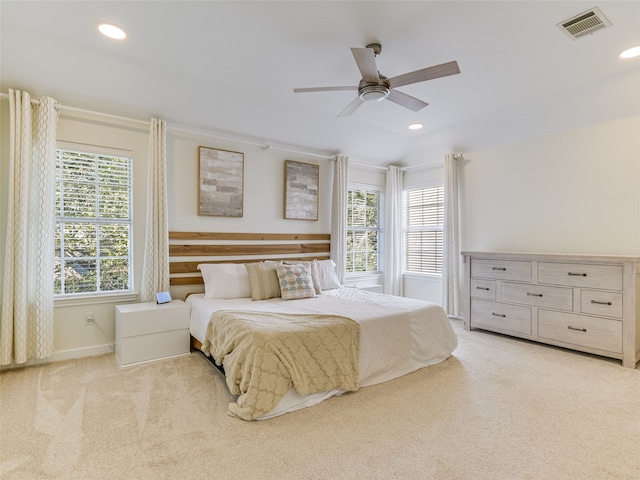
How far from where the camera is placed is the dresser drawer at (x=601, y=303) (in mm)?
3129

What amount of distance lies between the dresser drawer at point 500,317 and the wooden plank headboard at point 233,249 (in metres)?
2.22

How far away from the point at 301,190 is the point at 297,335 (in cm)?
280

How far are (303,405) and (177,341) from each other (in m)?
1.66

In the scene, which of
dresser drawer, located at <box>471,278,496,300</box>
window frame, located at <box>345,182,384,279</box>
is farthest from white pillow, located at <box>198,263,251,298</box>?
dresser drawer, located at <box>471,278,496,300</box>

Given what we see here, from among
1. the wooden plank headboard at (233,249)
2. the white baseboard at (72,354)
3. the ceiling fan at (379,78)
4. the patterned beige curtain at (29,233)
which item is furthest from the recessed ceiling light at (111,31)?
the white baseboard at (72,354)

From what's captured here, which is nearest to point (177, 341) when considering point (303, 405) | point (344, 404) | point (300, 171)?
point (303, 405)

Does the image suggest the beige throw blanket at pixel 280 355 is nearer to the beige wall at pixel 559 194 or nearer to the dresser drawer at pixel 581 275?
the dresser drawer at pixel 581 275

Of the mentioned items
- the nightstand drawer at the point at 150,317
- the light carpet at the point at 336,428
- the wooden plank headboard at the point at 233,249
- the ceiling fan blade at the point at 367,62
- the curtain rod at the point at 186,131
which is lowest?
the light carpet at the point at 336,428

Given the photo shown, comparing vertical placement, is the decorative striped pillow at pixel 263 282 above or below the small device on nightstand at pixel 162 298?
above

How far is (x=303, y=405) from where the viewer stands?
7.72 feet

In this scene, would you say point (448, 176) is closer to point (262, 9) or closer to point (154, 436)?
point (262, 9)

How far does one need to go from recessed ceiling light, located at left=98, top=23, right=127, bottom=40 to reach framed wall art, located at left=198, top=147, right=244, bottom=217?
1498mm

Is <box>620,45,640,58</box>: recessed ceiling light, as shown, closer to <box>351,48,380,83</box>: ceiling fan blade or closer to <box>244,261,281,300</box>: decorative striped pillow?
<box>351,48,380,83</box>: ceiling fan blade

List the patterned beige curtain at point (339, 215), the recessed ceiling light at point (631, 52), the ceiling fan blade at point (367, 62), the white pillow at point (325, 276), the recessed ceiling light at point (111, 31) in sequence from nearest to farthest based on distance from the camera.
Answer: the ceiling fan blade at point (367, 62) < the recessed ceiling light at point (111, 31) < the recessed ceiling light at point (631, 52) < the white pillow at point (325, 276) < the patterned beige curtain at point (339, 215)
